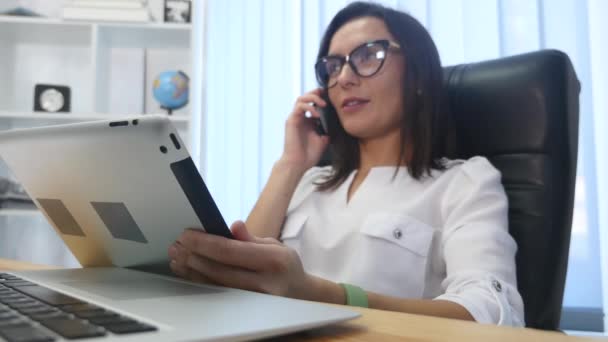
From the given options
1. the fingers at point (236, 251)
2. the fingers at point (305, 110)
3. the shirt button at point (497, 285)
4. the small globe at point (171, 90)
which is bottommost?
the shirt button at point (497, 285)

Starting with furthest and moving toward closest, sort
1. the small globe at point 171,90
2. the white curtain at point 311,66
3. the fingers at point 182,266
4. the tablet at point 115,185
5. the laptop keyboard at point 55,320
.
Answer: the small globe at point 171,90 < the white curtain at point 311,66 < the fingers at point 182,266 < the tablet at point 115,185 < the laptop keyboard at point 55,320

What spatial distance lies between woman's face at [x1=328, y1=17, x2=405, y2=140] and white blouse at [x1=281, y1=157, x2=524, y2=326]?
0.37 ft

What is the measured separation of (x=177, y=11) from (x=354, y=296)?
179 cm

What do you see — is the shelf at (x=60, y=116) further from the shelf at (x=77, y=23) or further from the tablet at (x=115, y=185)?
the tablet at (x=115, y=185)

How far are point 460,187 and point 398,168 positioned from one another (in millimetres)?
181

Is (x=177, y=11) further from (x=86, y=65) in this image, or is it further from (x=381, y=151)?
(x=381, y=151)

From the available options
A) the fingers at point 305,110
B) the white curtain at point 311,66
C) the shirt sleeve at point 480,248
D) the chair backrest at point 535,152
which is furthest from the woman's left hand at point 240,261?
the white curtain at point 311,66

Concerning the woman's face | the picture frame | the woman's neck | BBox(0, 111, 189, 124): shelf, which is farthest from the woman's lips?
the picture frame

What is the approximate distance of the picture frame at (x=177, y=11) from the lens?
2074 millimetres

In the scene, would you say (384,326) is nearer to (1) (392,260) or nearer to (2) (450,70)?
(1) (392,260)

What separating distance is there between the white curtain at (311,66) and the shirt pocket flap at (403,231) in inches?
35.2

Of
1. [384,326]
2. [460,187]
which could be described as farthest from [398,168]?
[384,326]

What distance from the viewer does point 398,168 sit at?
112 centimetres

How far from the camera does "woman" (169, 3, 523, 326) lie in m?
0.82
